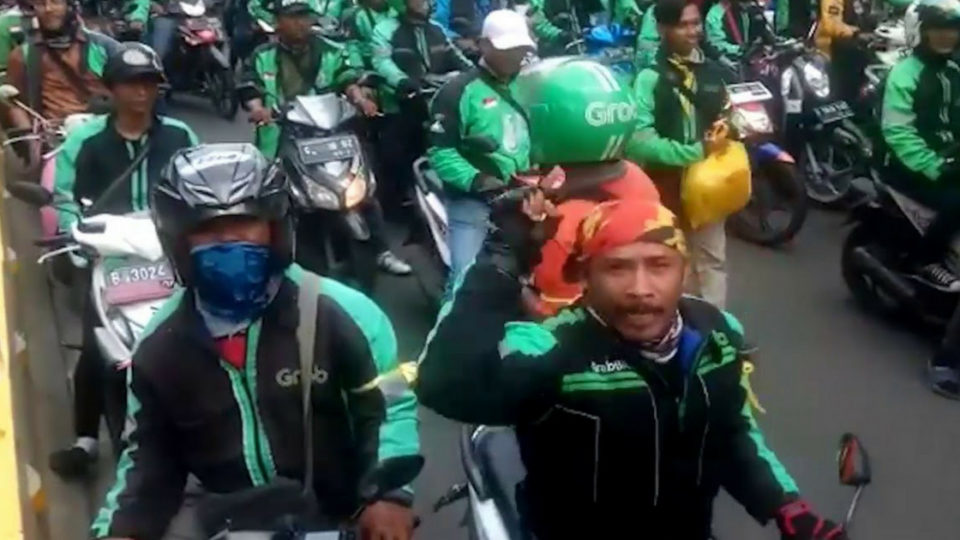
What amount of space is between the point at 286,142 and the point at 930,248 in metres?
3.30

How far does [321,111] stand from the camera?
7.95 m

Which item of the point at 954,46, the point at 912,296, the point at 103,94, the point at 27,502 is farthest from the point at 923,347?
the point at 27,502

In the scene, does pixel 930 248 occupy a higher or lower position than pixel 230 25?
higher

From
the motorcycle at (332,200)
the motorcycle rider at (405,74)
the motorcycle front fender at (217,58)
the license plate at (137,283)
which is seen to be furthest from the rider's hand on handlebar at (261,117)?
the motorcycle front fender at (217,58)

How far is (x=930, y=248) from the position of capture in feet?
23.8

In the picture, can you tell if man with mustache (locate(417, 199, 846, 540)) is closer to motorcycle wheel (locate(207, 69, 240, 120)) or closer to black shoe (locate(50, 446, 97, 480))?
black shoe (locate(50, 446, 97, 480))

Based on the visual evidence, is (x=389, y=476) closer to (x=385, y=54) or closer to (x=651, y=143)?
(x=651, y=143)

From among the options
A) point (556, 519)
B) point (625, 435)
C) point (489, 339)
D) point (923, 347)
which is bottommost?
point (923, 347)

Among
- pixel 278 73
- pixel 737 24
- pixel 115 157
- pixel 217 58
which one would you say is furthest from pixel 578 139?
pixel 217 58

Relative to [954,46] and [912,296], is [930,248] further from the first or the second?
[954,46]

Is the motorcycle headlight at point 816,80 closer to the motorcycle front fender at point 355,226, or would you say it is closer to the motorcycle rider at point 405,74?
the motorcycle rider at point 405,74

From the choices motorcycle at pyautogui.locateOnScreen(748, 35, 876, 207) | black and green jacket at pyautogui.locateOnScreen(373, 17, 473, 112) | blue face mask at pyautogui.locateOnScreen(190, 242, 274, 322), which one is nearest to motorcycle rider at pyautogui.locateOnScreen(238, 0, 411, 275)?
black and green jacket at pyautogui.locateOnScreen(373, 17, 473, 112)

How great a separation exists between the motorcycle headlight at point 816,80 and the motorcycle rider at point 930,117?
8.77ft

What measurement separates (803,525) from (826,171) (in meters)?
7.27
